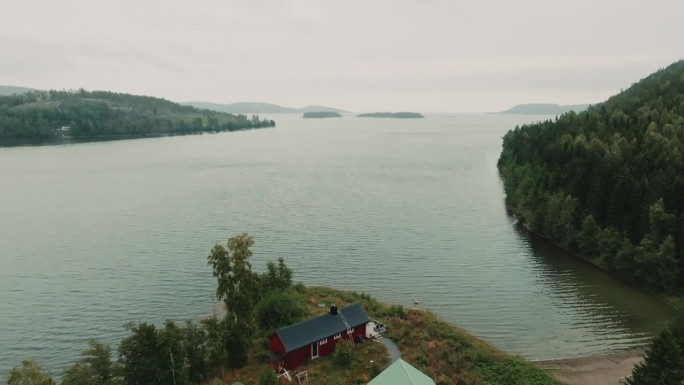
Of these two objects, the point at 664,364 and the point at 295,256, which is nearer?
the point at 664,364

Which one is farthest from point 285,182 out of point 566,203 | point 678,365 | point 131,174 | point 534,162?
point 678,365

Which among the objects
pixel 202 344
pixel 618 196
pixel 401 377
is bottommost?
pixel 202 344

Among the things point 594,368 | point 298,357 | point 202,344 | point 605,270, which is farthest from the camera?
point 605,270

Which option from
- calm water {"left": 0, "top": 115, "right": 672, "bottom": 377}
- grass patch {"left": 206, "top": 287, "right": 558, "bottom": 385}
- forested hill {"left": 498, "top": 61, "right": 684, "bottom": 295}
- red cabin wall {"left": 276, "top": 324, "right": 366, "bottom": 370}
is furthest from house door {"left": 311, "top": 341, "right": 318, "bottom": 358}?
forested hill {"left": 498, "top": 61, "right": 684, "bottom": 295}

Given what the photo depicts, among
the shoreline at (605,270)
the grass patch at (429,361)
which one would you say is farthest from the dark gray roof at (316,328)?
the shoreline at (605,270)

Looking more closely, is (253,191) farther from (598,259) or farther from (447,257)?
(598,259)

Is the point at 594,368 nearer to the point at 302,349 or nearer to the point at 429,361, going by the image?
the point at 429,361

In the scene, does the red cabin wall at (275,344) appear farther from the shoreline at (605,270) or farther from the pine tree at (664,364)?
the shoreline at (605,270)

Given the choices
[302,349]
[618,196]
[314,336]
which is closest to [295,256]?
[314,336]
